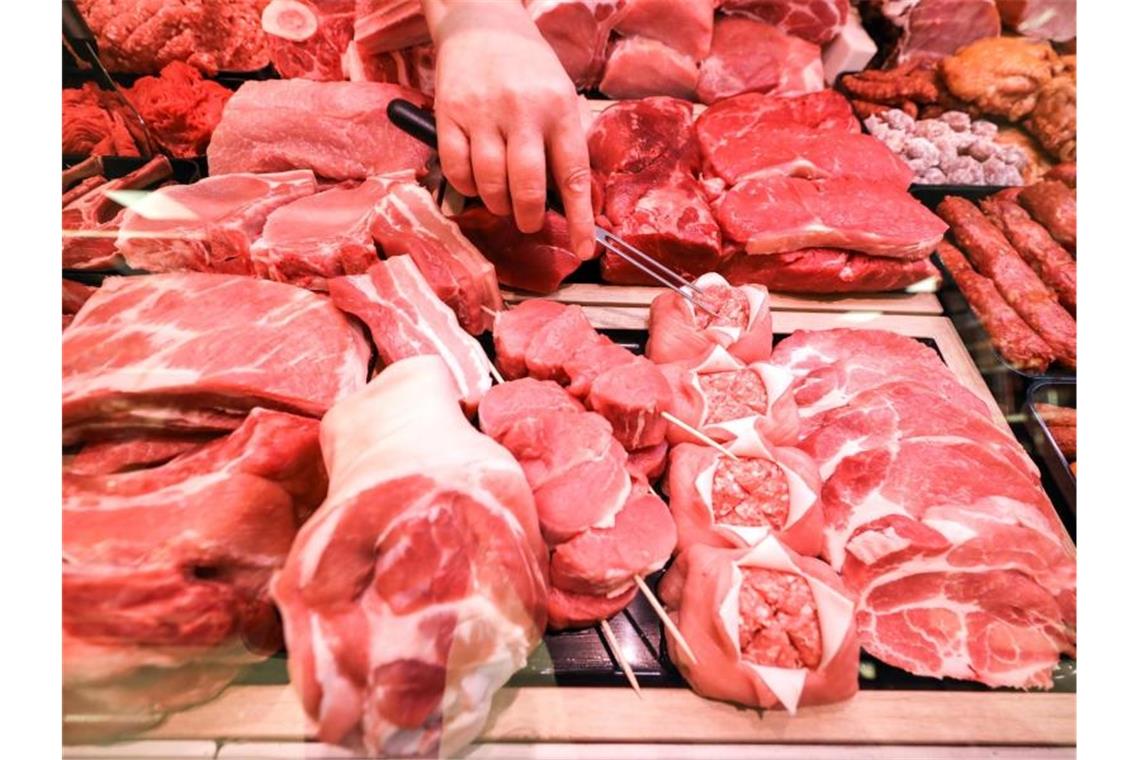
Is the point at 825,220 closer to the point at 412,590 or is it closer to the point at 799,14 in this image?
the point at 799,14

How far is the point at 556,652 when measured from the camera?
1941 mm

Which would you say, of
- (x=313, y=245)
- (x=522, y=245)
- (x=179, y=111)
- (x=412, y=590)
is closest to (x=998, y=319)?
(x=522, y=245)

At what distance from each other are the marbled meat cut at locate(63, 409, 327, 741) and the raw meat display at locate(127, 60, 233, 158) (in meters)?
2.06

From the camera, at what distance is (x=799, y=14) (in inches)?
149

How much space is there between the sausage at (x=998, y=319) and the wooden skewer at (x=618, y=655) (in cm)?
214

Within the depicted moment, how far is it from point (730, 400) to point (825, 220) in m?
1.15

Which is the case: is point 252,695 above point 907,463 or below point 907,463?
below

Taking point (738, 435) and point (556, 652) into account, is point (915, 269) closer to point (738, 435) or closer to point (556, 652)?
point (738, 435)

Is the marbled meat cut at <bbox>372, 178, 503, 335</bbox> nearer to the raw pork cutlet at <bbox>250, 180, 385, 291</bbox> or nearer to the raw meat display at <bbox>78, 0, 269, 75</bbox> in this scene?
the raw pork cutlet at <bbox>250, 180, 385, 291</bbox>

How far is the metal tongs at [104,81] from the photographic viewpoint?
8.86 feet

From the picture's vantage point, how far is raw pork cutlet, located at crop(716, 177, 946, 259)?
2.86 metres

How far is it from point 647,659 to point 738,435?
2.53 ft

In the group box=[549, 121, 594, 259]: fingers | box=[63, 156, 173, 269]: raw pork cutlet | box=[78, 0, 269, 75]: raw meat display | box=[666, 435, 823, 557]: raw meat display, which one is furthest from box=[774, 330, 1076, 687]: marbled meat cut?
box=[78, 0, 269, 75]: raw meat display

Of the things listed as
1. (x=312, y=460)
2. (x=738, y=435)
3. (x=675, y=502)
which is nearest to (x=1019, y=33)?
(x=738, y=435)
